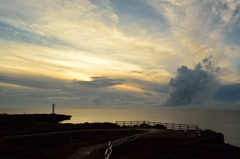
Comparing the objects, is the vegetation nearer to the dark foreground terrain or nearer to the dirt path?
the dark foreground terrain

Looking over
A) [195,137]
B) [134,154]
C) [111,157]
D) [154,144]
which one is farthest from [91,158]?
[195,137]

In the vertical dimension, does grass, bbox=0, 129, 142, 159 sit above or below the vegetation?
below

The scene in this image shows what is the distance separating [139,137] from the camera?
84.3 feet

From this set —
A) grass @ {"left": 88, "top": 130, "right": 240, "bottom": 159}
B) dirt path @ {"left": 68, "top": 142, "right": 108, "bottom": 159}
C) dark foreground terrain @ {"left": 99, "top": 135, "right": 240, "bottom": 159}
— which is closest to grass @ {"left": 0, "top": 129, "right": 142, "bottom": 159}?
dirt path @ {"left": 68, "top": 142, "right": 108, "bottom": 159}

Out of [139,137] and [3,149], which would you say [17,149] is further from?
[139,137]

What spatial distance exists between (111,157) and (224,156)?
40.7ft

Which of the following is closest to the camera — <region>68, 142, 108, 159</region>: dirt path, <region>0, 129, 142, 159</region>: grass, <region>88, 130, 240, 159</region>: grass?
<region>68, 142, 108, 159</region>: dirt path

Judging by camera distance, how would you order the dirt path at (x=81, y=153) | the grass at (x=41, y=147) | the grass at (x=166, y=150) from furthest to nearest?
the grass at (x=41, y=147) → the grass at (x=166, y=150) → the dirt path at (x=81, y=153)

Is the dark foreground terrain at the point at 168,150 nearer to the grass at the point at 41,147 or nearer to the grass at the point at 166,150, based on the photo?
the grass at the point at 166,150

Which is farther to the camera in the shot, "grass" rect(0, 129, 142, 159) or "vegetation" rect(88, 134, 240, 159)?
"grass" rect(0, 129, 142, 159)

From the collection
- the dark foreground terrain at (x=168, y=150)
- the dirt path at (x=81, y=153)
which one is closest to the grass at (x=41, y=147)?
the dirt path at (x=81, y=153)

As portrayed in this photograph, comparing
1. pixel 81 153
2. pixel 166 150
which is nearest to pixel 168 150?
pixel 166 150

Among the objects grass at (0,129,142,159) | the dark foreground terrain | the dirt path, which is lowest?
grass at (0,129,142,159)

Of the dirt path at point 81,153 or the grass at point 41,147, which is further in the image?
the grass at point 41,147
